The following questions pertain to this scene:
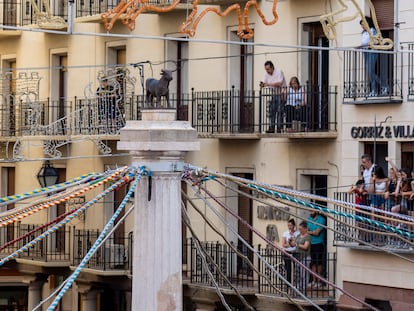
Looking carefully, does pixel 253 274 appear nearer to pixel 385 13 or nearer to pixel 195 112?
pixel 195 112

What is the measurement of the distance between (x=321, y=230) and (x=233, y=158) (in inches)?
123

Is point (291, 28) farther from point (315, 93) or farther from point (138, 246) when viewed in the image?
point (138, 246)

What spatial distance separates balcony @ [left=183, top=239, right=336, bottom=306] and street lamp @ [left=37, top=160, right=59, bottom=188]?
181 inches

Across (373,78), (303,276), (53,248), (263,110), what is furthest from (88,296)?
(373,78)

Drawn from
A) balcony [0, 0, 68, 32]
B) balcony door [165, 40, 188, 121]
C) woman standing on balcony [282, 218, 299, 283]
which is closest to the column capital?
woman standing on balcony [282, 218, 299, 283]

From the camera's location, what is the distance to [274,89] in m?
28.6

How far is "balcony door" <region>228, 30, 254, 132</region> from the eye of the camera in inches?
1169

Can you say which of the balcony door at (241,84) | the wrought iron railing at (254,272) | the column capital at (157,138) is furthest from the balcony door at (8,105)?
the column capital at (157,138)

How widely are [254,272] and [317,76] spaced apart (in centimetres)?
409

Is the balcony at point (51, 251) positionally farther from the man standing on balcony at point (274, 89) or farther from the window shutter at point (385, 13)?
the window shutter at point (385, 13)

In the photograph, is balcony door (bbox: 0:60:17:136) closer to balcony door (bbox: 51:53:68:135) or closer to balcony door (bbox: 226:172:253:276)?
balcony door (bbox: 51:53:68:135)

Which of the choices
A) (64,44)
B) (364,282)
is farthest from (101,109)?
→ (364,282)

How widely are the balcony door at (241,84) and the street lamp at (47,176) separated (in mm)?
5768

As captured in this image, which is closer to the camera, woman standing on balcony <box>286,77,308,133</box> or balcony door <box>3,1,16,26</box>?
woman standing on balcony <box>286,77,308,133</box>
